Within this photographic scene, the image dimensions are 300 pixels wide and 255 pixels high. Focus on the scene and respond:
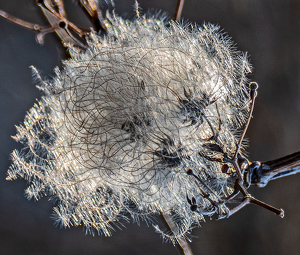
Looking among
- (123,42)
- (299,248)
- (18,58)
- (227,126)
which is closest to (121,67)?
(123,42)

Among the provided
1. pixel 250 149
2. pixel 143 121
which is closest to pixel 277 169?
pixel 143 121

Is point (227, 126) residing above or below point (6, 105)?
below

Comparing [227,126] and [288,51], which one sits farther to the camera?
[288,51]

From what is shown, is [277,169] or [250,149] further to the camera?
[250,149]

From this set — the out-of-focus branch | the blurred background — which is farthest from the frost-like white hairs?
the blurred background

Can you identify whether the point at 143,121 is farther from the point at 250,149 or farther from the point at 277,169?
the point at 250,149

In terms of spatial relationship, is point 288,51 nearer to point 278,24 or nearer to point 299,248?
point 278,24

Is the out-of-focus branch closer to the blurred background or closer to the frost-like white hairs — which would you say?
the frost-like white hairs
